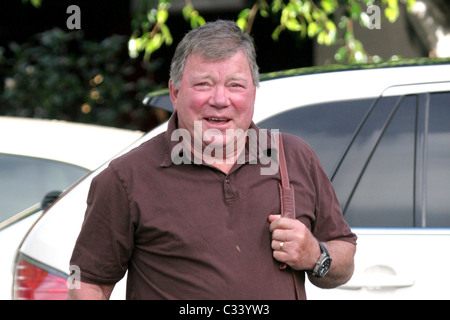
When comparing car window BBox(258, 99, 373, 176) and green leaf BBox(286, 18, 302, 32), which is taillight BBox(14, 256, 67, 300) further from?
green leaf BBox(286, 18, 302, 32)

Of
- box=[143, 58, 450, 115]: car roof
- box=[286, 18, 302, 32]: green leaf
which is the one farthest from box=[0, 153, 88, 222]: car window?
box=[286, 18, 302, 32]: green leaf

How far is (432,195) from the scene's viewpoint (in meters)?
2.92

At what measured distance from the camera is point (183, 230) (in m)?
2.14

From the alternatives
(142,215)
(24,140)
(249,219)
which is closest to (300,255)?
(249,219)

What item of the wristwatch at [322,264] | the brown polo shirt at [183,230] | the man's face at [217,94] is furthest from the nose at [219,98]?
the wristwatch at [322,264]

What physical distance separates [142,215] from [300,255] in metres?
0.40

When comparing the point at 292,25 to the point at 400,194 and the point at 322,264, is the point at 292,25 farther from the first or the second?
the point at 322,264

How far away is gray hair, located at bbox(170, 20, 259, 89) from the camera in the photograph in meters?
2.21

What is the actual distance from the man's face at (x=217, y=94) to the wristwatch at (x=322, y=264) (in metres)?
0.38

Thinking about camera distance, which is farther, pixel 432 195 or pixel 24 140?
pixel 24 140

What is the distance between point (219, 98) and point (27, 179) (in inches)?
78.2

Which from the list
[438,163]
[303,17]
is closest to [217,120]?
[438,163]

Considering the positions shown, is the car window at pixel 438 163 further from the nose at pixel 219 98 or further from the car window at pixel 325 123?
the nose at pixel 219 98
